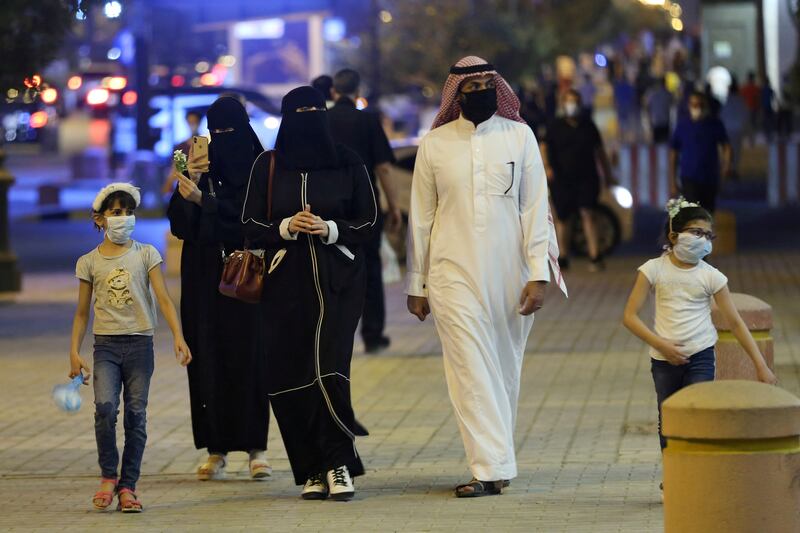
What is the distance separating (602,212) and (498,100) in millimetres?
13183

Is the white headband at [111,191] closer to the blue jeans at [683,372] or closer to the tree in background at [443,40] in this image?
the blue jeans at [683,372]

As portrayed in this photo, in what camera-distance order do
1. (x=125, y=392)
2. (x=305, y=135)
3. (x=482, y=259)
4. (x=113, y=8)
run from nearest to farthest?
(x=125, y=392) → (x=482, y=259) → (x=305, y=135) → (x=113, y=8)

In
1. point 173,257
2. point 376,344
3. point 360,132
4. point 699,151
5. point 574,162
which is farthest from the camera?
point 173,257

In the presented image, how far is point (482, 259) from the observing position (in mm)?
7746

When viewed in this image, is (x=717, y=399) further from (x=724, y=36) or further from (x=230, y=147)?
(x=724, y=36)

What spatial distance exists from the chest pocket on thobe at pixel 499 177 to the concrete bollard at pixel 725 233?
1394cm

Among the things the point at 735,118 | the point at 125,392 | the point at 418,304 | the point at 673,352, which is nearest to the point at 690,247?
the point at 673,352

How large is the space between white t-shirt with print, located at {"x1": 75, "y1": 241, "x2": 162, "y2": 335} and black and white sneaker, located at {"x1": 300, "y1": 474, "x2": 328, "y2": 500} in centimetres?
97

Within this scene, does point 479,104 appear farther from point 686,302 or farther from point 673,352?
point 673,352

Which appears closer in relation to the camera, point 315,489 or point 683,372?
point 683,372

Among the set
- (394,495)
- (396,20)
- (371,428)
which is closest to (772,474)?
(394,495)

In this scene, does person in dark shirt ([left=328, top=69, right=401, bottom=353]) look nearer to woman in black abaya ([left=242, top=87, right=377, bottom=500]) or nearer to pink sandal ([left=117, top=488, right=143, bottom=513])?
woman in black abaya ([left=242, top=87, right=377, bottom=500])

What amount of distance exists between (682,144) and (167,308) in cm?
1134

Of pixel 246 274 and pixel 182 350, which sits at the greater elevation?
pixel 246 274
